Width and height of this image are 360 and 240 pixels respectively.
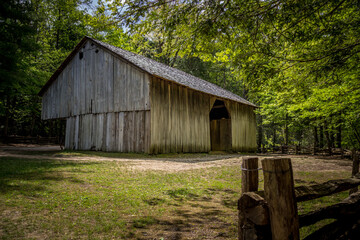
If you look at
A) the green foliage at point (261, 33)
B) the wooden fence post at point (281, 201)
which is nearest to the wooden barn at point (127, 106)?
the green foliage at point (261, 33)

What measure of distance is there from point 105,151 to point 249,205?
14.5 m

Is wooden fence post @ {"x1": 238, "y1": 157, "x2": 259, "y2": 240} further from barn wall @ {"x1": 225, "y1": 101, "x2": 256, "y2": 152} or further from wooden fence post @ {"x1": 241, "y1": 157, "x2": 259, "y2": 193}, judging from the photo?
barn wall @ {"x1": 225, "y1": 101, "x2": 256, "y2": 152}

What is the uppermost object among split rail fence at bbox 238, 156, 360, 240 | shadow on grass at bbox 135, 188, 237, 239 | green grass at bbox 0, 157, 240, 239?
split rail fence at bbox 238, 156, 360, 240

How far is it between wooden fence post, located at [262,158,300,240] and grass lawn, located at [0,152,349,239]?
132cm

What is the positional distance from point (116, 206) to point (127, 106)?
10966 mm

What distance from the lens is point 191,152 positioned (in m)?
16.2

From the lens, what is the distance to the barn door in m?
19.8

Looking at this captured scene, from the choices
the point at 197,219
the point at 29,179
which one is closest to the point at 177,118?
the point at 29,179

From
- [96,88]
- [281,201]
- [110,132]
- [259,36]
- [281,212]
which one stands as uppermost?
[96,88]

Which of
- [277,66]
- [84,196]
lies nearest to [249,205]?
[84,196]

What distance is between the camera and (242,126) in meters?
21.0

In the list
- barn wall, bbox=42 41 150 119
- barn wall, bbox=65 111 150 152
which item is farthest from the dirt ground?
barn wall, bbox=42 41 150 119

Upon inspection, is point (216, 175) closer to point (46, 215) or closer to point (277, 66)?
point (277, 66)

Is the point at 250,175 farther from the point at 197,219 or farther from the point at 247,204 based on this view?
the point at 197,219
